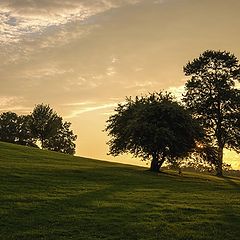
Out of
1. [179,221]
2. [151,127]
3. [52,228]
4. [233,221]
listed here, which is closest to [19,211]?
[52,228]

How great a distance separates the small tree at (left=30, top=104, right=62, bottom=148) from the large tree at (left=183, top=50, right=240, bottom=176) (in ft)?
188

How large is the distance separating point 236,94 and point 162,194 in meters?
46.9

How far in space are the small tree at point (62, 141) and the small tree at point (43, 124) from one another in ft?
7.14

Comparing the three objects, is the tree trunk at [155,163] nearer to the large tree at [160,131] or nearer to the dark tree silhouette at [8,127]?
the large tree at [160,131]

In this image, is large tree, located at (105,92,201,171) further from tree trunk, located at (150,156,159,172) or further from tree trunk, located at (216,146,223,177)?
tree trunk, located at (216,146,223,177)

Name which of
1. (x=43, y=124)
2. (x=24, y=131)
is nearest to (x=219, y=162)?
(x=43, y=124)

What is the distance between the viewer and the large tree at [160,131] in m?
64.2

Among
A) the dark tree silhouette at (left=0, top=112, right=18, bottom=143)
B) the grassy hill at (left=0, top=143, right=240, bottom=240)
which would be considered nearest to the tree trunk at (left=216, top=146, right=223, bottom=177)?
the grassy hill at (left=0, top=143, right=240, bottom=240)

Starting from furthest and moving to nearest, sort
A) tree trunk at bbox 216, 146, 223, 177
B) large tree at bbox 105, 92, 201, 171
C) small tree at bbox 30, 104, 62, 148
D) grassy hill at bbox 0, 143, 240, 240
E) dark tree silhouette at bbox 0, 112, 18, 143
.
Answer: dark tree silhouette at bbox 0, 112, 18, 143 → small tree at bbox 30, 104, 62, 148 → tree trunk at bbox 216, 146, 223, 177 → large tree at bbox 105, 92, 201, 171 → grassy hill at bbox 0, 143, 240, 240

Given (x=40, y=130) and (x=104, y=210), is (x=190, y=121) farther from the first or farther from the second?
Result: (x=40, y=130)

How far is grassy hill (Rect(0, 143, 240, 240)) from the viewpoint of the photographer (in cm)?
2286

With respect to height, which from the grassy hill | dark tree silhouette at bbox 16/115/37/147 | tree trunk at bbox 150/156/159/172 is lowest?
the grassy hill

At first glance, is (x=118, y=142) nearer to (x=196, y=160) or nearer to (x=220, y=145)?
(x=196, y=160)

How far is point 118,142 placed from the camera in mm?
73938
